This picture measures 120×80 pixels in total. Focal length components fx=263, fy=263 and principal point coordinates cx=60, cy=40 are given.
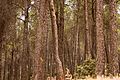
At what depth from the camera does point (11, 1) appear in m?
20.9

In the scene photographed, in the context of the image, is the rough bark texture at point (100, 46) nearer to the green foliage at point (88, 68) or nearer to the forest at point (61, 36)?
the forest at point (61, 36)

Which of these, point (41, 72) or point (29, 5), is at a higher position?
point (29, 5)

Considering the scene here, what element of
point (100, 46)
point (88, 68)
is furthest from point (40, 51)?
point (88, 68)

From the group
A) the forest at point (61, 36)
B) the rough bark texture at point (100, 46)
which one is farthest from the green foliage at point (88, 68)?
the rough bark texture at point (100, 46)

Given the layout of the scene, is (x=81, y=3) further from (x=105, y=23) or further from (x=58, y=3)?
(x=58, y=3)

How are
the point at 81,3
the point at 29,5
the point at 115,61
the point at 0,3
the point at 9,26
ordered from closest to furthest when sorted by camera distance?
the point at 115,61 < the point at 0,3 < the point at 9,26 < the point at 29,5 < the point at 81,3

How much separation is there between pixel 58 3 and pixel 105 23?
7999 mm

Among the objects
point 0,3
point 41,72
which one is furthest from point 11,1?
point 41,72

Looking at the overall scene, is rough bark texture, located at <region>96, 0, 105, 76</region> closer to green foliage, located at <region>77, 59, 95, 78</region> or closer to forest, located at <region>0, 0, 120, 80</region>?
forest, located at <region>0, 0, 120, 80</region>

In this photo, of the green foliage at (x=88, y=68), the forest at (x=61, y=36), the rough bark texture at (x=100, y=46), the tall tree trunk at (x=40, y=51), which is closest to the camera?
the tall tree trunk at (x=40, y=51)

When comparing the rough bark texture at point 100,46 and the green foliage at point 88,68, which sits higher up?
the rough bark texture at point 100,46

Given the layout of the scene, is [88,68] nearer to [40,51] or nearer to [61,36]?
[61,36]

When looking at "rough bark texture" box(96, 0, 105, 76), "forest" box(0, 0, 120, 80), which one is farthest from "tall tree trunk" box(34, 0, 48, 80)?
"rough bark texture" box(96, 0, 105, 76)

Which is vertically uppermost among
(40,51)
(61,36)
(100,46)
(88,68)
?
(61,36)
